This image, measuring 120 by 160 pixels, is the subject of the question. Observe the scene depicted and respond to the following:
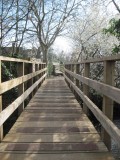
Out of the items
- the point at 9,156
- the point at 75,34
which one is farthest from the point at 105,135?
the point at 75,34

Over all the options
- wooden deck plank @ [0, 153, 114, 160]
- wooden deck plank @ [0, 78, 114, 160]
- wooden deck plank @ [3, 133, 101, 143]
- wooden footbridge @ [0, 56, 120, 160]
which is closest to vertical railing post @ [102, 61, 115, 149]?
wooden footbridge @ [0, 56, 120, 160]

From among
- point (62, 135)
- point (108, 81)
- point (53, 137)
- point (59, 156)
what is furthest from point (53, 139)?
point (108, 81)

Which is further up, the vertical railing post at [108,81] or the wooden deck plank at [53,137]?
the vertical railing post at [108,81]

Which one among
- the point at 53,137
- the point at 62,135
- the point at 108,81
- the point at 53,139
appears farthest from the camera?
the point at 62,135

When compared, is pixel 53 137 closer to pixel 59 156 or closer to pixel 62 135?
pixel 62 135

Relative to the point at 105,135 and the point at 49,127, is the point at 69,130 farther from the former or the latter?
the point at 105,135

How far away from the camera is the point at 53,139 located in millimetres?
4508

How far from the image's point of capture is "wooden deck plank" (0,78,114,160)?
3842 millimetres

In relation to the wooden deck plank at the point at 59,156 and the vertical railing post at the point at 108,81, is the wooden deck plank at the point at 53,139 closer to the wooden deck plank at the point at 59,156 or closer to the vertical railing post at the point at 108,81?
the wooden deck plank at the point at 59,156

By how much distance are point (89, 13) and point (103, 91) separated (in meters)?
26.3

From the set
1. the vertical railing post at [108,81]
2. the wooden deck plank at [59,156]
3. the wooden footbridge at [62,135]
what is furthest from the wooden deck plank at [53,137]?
the wooden deck plank at [59,156]

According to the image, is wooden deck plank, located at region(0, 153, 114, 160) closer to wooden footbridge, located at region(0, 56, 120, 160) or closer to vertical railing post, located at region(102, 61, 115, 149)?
wooden footbridge, located at region(0, 56, 120, 160)

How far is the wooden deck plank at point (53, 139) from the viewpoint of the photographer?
12.6ft

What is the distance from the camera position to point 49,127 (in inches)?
207
